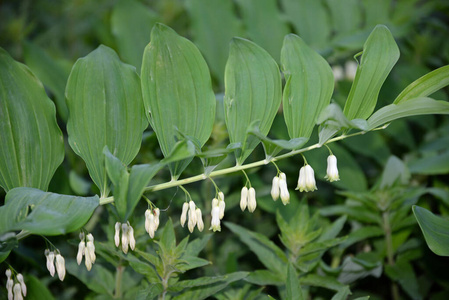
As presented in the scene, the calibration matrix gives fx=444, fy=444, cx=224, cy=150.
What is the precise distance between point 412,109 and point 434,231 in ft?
1.10

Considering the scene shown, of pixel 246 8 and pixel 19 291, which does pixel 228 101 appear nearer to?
pixel 19 291

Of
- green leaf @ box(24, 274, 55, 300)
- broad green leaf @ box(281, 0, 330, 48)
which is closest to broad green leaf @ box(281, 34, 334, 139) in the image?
green leaf @ box(24, 274, 55, 300)

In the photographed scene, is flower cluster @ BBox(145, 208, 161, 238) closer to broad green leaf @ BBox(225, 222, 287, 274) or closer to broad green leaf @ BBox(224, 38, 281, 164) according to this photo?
broad green leaf @ BBox(224, 38, 281, 164)

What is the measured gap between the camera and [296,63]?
120 centimetres

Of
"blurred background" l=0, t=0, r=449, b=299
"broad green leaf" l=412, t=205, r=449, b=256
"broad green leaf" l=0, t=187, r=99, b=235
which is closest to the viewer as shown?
"broad green leaf" l=0, t=187, r=99, b=235

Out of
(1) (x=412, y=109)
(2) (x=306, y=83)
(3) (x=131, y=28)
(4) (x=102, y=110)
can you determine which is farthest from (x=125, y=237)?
(3) (x=131, y=28)

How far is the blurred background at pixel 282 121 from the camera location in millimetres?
1727

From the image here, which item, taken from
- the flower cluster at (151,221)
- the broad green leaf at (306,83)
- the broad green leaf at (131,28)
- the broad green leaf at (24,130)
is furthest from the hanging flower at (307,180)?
the broad green leaf at (131,28)

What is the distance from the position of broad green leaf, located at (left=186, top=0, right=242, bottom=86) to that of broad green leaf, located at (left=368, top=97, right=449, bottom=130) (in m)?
1.19

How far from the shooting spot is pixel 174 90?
1194 mm

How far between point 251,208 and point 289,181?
1023mm

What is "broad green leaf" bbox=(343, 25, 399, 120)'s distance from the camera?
113 cm

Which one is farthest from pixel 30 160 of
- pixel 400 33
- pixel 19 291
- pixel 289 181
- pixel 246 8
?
pixel 400 33

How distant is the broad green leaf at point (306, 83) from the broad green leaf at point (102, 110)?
0.42m
